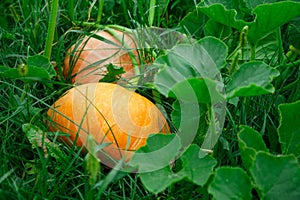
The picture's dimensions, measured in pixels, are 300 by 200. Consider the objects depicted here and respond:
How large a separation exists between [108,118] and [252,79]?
1.40ft

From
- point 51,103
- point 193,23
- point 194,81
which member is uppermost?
point 194,81

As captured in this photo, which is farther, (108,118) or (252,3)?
(252,3)

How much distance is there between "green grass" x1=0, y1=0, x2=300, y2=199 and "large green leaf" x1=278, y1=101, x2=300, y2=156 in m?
0.13

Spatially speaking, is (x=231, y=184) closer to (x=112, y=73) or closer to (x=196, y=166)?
(x=196, y=166)

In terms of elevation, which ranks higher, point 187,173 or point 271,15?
point 271,15

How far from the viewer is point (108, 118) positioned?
1.60m

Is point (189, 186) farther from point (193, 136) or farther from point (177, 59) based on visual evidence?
point (177, 59)

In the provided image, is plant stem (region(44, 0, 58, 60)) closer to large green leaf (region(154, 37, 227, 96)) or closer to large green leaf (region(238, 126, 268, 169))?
large green leaf (region(154, 37, 227, 96))

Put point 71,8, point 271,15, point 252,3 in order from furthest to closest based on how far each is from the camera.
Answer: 1. point 71,8
2. point 252,3
3. point 271,15

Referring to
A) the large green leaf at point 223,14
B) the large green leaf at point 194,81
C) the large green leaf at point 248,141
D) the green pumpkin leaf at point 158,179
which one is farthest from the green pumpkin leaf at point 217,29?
the green pumpkin leaf at point 158,179

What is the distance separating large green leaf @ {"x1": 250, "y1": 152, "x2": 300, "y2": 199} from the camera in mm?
1249

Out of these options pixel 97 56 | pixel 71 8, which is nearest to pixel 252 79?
pixel 97 56

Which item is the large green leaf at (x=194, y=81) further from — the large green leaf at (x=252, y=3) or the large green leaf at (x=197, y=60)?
the large green leaf at (x=252, y=3)

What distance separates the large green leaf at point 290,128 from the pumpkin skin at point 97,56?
0.58 metres
